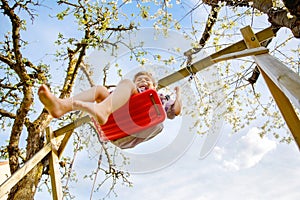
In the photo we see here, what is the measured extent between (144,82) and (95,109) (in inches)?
28.4

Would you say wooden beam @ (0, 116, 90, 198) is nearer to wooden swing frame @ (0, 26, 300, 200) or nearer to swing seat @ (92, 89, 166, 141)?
wooden swing frame @ (0, 26, 300, 200)

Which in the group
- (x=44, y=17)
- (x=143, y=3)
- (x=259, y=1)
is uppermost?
(x=44, y=17)

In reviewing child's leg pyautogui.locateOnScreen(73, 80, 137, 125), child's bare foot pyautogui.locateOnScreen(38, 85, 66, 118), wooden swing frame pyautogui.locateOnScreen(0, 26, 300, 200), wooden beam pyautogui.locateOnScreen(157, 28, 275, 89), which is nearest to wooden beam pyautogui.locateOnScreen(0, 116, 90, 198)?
wooden swing frame pyautogui.locateOnScreen(0, 26, 300, 200)

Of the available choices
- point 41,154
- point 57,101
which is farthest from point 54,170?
point 57,101

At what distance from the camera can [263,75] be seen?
5.71 feet

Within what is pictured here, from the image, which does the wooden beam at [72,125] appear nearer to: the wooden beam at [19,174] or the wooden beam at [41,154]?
the wooden beam at [41,154]

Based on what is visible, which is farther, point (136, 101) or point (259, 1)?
point (259, 1)

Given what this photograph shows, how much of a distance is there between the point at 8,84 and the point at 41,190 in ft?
5.44

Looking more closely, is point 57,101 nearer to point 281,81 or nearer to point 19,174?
point 281,81

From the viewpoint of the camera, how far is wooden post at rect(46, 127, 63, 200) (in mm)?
2711

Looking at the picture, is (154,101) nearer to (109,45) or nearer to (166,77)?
(166,77)

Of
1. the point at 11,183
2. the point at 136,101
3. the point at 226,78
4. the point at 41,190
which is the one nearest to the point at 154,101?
the point at 136,101

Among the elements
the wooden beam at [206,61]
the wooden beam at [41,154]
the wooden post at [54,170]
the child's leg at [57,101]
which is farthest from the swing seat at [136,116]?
the wooden post at [54,170]

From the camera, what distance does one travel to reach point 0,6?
3.93m
